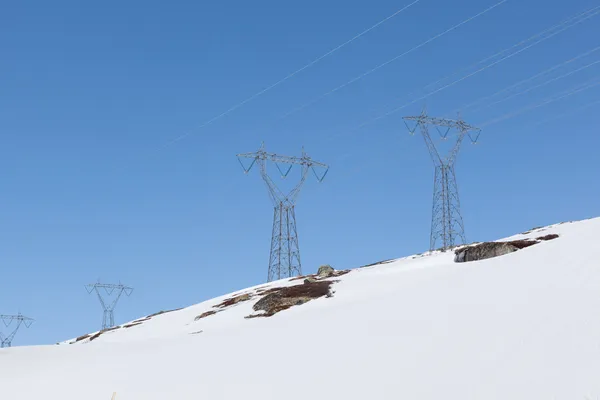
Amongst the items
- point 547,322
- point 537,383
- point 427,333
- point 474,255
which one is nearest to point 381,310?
point 427,333

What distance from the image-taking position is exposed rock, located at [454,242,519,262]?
146 ft

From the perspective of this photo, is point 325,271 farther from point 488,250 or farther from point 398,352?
point 398,352

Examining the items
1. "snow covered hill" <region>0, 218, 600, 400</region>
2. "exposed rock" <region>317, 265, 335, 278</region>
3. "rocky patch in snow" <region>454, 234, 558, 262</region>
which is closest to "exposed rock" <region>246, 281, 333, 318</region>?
"snow covered hill" <region>0, 218, 600, 400</region>

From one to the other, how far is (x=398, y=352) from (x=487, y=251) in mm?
28200

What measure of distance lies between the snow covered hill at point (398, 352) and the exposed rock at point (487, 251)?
7837 mm

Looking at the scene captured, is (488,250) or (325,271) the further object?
(325,271)

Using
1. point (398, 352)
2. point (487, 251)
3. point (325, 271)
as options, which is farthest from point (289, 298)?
point (398, 352)

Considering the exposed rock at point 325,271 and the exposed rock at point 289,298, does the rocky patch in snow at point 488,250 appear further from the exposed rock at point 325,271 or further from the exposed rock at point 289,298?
the exposed rock at point 325,271

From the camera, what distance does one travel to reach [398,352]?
65.2 feet

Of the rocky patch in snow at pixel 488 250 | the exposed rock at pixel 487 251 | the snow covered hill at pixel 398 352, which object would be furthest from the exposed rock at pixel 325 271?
the snow covered hill at pixel 398 352

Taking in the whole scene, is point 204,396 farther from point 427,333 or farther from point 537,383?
point 537,383

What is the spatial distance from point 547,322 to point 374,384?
6458 mm

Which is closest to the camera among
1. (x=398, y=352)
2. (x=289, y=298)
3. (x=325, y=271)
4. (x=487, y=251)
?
(x=398, y=352)

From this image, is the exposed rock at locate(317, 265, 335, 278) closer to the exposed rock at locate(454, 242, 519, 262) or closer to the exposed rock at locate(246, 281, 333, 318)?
the exposed rock at locate(246, 281, 333, 318)
